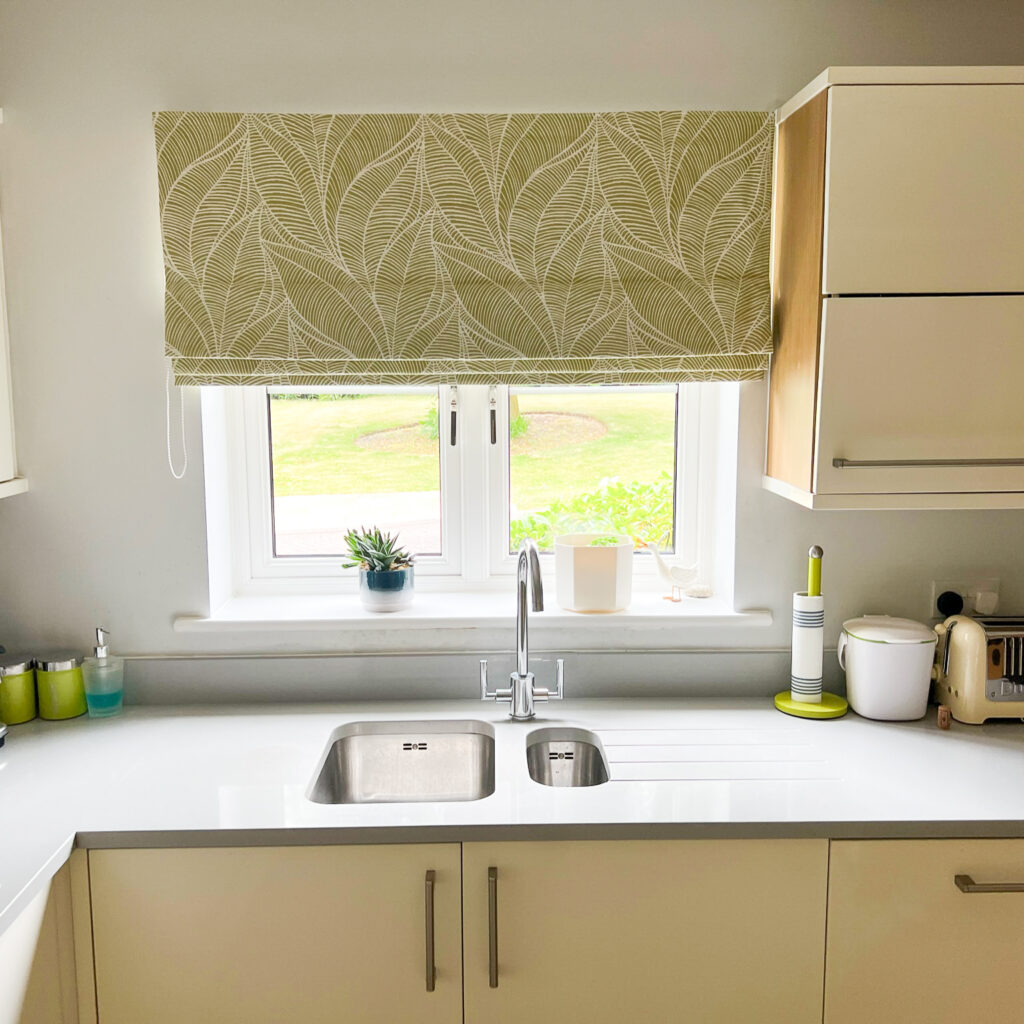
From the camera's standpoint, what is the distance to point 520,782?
5.55 ft

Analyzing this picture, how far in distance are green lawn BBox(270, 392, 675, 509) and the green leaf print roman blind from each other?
1.01ft

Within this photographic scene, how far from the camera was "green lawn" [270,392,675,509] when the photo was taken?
7.51ft

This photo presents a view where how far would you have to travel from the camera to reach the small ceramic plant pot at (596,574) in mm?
2125

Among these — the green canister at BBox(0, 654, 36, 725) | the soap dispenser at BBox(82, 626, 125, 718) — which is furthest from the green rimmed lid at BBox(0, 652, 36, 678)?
the soap dispenser at BBox(82, 626, 125, 718)

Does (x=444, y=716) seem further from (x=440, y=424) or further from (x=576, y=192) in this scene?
(x=576, y=192)

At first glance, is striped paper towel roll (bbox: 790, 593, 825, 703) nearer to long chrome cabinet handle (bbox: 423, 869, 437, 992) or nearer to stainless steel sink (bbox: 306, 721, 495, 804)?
stainless steel sink (bbox: 306, 721, 495, 804)

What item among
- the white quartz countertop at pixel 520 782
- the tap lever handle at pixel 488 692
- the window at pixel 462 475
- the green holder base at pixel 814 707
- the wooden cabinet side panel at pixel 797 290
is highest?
the wooden cabinet side panel at pixel 797 290

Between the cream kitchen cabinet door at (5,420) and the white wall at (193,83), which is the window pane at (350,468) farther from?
the cream kitchen cabinet door at (5,420)

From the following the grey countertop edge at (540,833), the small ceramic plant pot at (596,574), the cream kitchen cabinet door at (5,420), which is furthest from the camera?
the small ceramic plant pot at (596,574)

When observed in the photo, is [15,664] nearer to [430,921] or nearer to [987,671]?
[430,921]

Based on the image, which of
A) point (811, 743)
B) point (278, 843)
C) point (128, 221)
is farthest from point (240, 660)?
point (811, 743)

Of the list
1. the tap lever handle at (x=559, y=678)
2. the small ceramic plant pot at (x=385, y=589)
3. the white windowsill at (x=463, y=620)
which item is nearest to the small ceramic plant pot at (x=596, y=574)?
the white windowsill at (x=463, y=620)

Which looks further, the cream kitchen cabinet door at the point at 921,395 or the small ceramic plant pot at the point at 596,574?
the small ceramic plant pot at the point at 596,574

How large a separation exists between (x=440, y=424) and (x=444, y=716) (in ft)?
2.29
